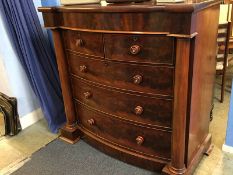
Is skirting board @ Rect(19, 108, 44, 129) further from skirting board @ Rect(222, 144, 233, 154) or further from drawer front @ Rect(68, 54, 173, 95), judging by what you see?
skirting board @ Rect(222, 144, 233, 154)

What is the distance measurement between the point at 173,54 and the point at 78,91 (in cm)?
84

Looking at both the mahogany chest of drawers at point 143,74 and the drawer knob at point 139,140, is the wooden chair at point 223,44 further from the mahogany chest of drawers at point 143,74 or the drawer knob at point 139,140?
the drawer knob at point 139,140

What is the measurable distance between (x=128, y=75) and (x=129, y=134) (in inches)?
16.1

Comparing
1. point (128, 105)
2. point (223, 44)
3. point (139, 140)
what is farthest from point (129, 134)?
point (223, 44)

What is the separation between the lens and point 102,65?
1.45 metres

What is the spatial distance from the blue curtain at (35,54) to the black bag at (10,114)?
24 cm

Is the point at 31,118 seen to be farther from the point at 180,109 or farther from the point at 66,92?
the point at 180,109

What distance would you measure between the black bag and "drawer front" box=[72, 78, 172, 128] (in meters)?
0.73

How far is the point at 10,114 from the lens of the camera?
6.70 feet

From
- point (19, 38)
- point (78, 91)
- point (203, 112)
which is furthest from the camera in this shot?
point (19, 38)

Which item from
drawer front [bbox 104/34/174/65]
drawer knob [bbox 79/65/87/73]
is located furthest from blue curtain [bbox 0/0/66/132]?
drawer front [bbox 104/34/174/65]

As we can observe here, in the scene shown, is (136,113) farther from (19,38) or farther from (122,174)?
(19,38)

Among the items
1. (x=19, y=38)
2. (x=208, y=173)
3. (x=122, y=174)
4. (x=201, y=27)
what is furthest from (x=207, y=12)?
(x=19, y=38)

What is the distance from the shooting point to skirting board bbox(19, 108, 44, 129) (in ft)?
7.13
